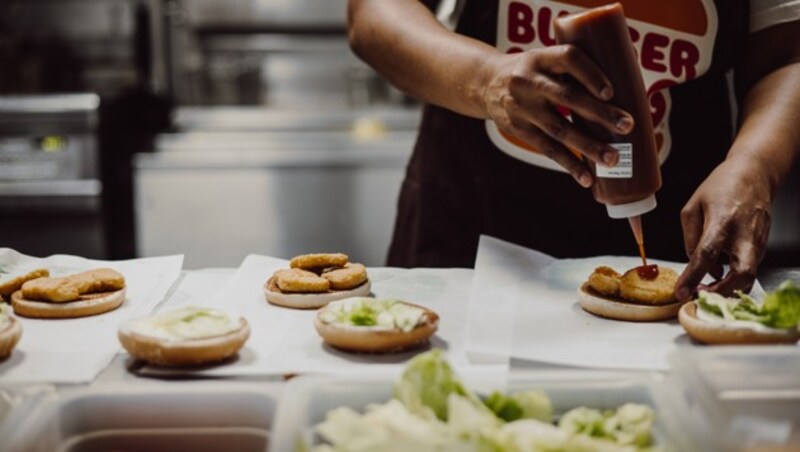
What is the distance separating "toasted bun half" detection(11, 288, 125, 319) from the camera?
1.53 meters

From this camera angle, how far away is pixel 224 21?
4.58 m

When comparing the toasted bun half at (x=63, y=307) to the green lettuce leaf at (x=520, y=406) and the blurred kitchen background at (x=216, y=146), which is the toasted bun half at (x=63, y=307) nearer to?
the green lettuce leaf at (x=520, y=406)

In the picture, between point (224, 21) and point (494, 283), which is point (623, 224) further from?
point (224, 21)

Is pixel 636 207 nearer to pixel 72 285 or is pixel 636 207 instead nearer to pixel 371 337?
pixel 371 337

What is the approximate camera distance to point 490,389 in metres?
1.06

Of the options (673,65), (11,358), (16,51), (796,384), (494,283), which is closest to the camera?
(796,384)

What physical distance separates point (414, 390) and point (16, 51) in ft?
13.9

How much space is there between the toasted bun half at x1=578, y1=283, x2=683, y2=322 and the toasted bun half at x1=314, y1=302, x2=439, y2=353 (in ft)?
1.17

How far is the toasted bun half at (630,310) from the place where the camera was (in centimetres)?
155

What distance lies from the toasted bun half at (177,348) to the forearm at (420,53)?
701 millimetres

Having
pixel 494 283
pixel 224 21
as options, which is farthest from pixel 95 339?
pixel 224 21

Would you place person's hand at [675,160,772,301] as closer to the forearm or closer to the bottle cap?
the bottle cap

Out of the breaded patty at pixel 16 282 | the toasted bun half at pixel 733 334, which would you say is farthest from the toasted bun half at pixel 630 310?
the breaded patty at pixel 16 282

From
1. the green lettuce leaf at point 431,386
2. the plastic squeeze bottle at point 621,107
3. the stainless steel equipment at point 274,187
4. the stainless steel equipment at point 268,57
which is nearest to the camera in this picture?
the green lettuce leaf at point 431,386
